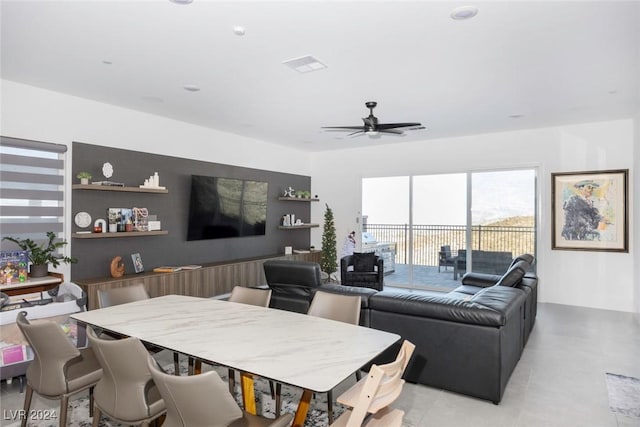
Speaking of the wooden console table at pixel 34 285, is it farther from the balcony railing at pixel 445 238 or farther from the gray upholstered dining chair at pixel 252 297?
the balcony railing at pixel 445 238

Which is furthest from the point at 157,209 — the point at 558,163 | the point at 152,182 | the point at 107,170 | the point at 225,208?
the point at 558,163

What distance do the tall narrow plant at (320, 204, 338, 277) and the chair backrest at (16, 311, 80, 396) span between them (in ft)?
20.5

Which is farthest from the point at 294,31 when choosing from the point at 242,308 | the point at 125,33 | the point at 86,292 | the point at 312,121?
the point at 86,292

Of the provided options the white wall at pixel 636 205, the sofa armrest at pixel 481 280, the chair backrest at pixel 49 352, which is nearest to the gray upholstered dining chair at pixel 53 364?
the chair backrest at pixel 49 352

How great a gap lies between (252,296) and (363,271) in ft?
13.2

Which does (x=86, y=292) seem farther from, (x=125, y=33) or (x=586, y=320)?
(x=586, y=320)

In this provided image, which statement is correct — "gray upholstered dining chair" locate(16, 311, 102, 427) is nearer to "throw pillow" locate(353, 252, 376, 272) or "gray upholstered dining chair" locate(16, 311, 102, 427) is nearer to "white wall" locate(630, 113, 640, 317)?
"throw pillow" locate(353, 252, 376, 272)

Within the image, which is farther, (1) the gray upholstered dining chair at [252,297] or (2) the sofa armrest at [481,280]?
(2) the sofa armrest at [481,280]

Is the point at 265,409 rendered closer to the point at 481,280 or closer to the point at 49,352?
the point at 49,352

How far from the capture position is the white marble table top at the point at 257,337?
6.01ft

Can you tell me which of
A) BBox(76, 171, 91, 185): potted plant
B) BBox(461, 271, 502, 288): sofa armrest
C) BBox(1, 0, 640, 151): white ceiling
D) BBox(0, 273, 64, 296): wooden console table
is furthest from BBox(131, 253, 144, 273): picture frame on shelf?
BBox(461, 271, 502, 288): sofa armrest

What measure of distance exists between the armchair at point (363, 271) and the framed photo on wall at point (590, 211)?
9.69 ft

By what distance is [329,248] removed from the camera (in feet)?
27.5

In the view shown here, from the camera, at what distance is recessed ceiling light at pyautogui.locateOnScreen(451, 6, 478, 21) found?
2672 mm
